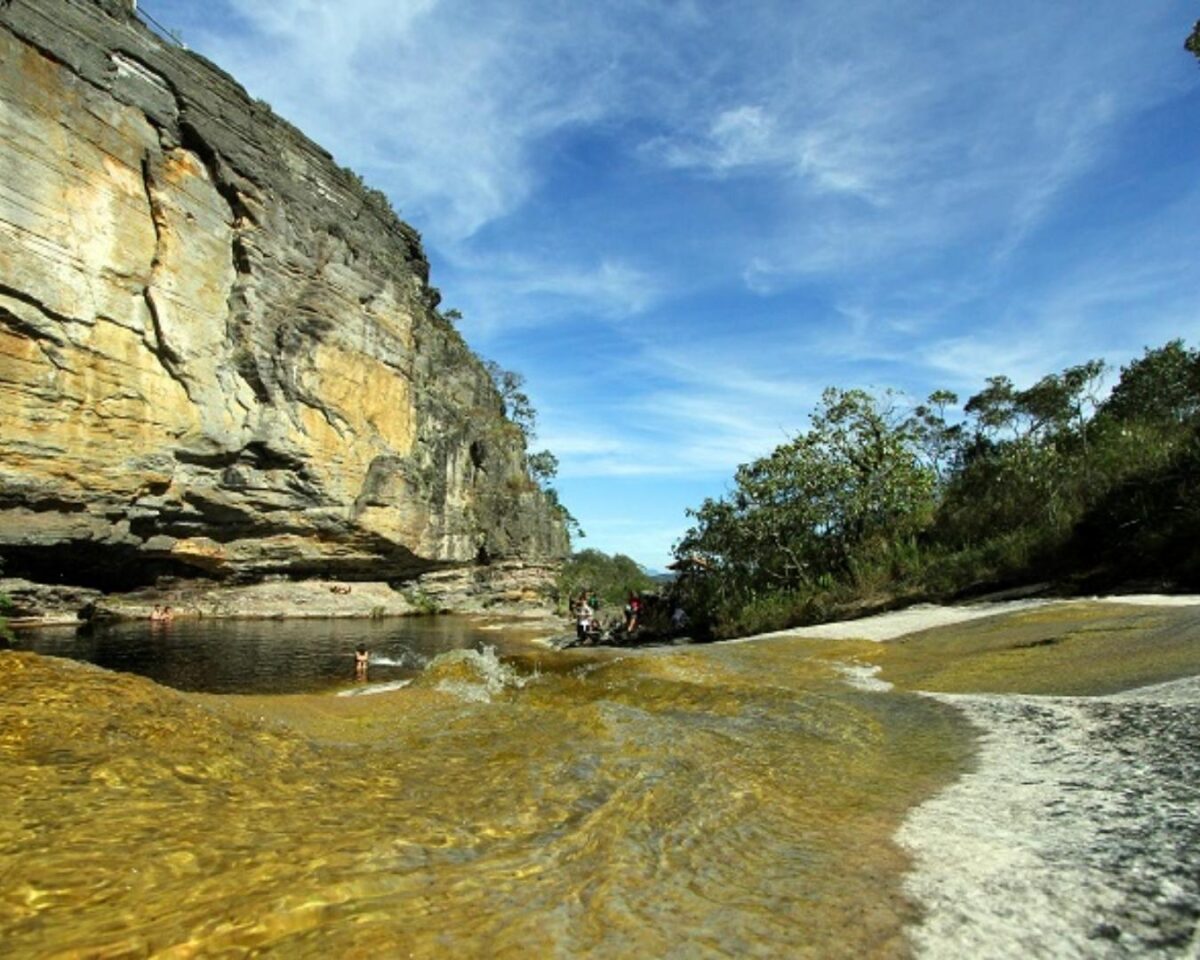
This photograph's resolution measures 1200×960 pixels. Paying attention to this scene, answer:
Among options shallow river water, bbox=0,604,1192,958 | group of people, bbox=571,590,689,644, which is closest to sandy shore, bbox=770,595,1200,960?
shallow river water, bbox=0,604,1192,958

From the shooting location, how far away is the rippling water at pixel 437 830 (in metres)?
2.15

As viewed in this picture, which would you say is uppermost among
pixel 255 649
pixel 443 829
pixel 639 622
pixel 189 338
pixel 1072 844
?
pixel 189 338

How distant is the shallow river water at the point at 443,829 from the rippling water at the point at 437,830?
0.5 inches

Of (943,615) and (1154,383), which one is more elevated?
(1154,383)

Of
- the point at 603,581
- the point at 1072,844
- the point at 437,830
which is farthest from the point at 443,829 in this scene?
the point at 603,581

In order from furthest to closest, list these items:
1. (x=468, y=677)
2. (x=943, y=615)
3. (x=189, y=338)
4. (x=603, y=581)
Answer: (x=603, y=581), (x=189, y=338), (x=943, y=615), (x=468, y=677)

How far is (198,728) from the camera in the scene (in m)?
3.83

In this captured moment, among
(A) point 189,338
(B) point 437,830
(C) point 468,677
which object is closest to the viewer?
(B) point 437,830

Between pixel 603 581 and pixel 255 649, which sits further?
pixel 603 581

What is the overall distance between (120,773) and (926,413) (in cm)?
5536

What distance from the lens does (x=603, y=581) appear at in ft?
268

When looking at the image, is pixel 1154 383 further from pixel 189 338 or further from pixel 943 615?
pixel 189 338

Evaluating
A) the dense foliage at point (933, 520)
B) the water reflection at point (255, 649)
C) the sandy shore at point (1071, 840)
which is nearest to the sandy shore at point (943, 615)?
the dense foliage at point (933, 520)

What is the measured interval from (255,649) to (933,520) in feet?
71.1
